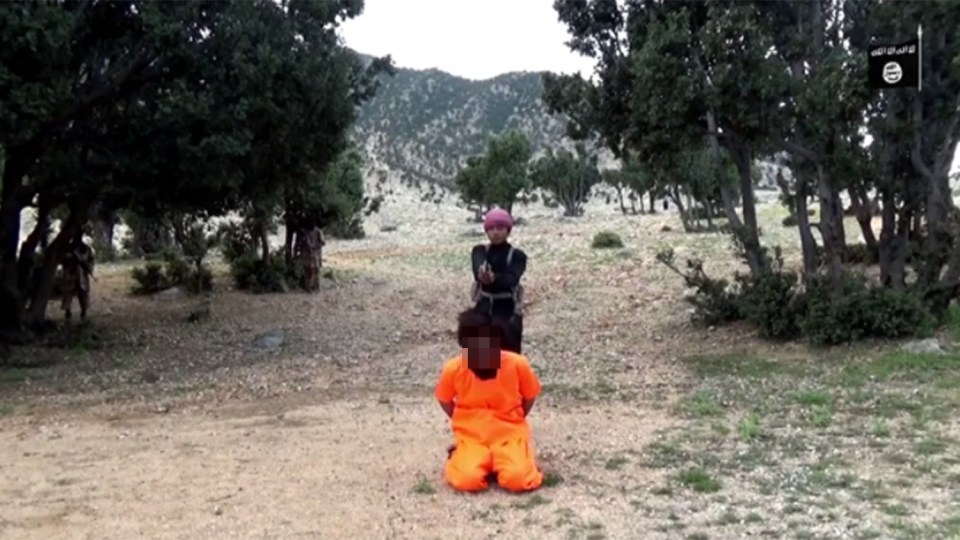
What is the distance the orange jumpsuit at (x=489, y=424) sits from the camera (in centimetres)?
612

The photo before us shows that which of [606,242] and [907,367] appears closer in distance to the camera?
[907,367]

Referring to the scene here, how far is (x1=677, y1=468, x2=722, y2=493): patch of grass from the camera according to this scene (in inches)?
239

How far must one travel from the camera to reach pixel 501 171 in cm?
5512

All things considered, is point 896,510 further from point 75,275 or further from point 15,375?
point 75,275

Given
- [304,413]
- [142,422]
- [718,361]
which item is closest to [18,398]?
[142,422]

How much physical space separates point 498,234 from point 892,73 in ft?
18.2

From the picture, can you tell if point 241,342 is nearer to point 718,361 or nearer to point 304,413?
point 304,413

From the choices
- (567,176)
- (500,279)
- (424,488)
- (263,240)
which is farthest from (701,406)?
(567,176)

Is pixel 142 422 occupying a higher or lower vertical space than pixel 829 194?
lower

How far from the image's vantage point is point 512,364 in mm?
6285

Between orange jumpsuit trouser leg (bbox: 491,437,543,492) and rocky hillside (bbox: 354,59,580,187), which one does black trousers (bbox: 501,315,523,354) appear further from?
rocky hillside (bbox: 354,59,580,187)

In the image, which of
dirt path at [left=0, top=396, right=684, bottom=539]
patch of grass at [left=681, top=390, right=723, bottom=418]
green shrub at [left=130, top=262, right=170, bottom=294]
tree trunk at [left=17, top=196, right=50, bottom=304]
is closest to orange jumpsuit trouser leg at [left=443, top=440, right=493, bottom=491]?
dirt path at [left=0, top=396, right=684, bottom=539]

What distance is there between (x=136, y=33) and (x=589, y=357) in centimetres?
664

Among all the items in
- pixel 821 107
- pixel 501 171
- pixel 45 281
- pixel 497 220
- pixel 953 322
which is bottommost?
pixel 953 322
